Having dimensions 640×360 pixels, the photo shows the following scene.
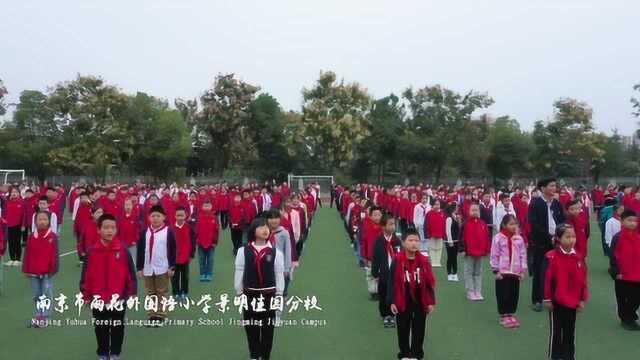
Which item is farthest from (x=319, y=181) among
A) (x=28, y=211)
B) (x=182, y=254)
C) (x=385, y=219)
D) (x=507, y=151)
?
(x=385, y=219)

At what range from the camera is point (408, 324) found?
6.06 meters

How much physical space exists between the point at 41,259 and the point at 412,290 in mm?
4654

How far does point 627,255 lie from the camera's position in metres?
7.80

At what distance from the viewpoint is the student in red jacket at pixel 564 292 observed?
6.14 metres

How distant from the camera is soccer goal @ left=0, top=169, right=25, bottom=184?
1239 inches

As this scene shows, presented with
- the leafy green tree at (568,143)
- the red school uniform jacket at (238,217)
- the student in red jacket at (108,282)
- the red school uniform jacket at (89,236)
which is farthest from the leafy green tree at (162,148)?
the student in red jacket at (108,282)

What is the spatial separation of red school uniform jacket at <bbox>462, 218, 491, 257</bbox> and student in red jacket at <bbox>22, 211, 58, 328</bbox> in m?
5.71

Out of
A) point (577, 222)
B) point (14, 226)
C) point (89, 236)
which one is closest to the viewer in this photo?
point (577, 222)

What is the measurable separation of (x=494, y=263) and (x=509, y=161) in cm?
4333

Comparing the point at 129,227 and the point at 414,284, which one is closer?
the point at 414,284

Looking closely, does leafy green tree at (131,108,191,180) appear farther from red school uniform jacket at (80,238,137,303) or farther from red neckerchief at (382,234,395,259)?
red school uniform jacket at (80,238,137,303)

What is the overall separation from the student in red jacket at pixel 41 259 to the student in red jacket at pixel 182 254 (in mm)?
1801

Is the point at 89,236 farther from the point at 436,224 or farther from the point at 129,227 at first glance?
the point at 436,224

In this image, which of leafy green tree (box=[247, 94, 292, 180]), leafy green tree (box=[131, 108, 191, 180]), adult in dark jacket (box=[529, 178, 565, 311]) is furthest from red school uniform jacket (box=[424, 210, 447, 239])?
leafy green tree (box=[247, 94, 292, 180])
